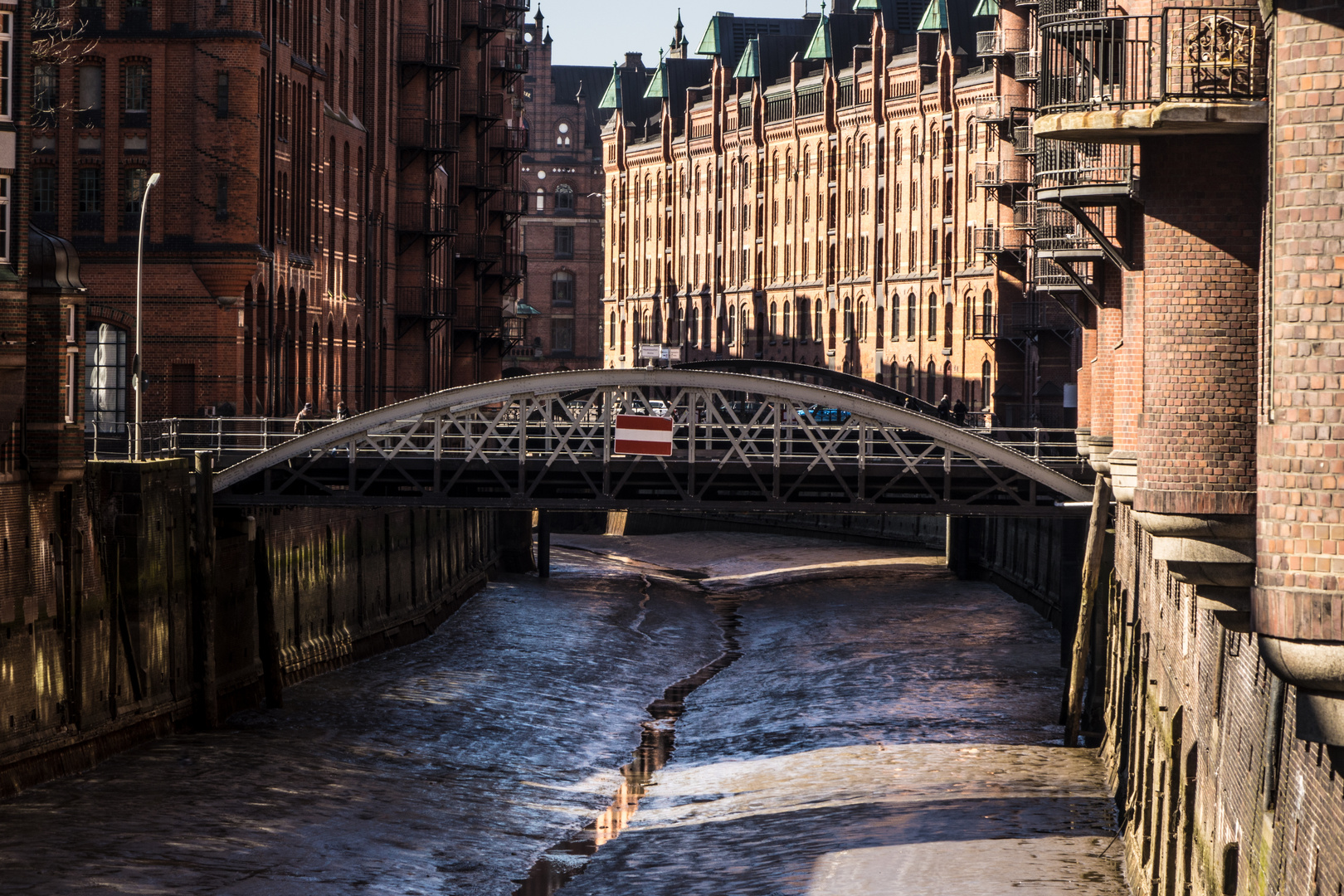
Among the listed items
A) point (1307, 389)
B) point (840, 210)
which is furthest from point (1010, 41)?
point (1307, 389)

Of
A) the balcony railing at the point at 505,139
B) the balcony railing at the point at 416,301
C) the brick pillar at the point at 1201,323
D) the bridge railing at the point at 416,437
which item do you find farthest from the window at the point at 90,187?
the balcony railing at the point at 505,139

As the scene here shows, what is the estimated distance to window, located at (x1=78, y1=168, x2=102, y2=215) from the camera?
44719 millimetres

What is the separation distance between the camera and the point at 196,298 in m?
44.9

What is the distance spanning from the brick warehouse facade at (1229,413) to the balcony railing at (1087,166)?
6 centimetres

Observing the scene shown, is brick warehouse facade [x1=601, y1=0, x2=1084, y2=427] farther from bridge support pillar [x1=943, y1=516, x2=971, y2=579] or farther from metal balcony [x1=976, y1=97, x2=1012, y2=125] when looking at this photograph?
bridge support pillar [x1=943, y1=516, x2=971, y2=579]

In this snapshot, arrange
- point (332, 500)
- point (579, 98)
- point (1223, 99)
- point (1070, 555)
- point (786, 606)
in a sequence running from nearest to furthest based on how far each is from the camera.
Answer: point (1223, 99) → point (332, 500) → point (1070, 555) → point (786, 606) → point (579, 98)

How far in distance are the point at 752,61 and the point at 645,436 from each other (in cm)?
8202

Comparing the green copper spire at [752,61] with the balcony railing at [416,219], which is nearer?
the balcony railing at [416,219]

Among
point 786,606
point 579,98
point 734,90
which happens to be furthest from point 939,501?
point 579,98

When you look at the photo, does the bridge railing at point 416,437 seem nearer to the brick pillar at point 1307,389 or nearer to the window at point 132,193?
the window at point 132,193

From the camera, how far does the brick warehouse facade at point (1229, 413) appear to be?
10.7 m

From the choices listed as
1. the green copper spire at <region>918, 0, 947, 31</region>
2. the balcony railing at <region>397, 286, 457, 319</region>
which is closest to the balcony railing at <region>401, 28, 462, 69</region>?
the balcony railing at <region>397, 286, 457, 319</region>

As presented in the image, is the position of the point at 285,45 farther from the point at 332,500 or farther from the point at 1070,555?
the point at 1070,555

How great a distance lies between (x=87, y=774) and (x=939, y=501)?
51.8 ft
